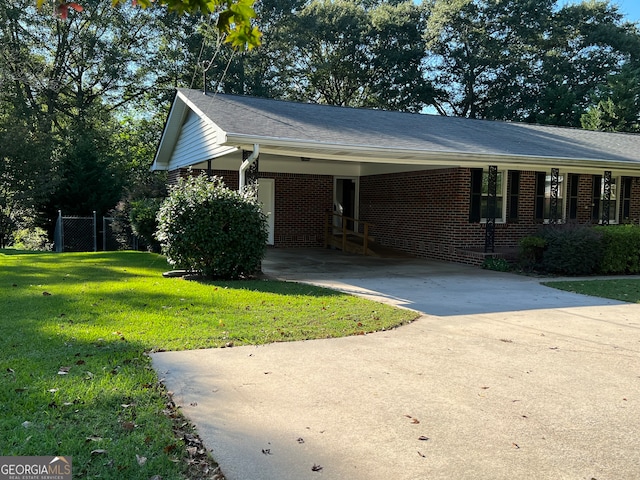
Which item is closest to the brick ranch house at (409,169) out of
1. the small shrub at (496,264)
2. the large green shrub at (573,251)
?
the small shrub at (496,264)

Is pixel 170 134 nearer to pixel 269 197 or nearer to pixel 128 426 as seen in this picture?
pixel 269 197

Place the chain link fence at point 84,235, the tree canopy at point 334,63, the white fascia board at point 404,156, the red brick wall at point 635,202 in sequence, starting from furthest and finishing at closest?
the tree canopy at point 334,63 < the chain link fence at point 84,235 < the red brick wall at point 635,202 < the white fascia board at point 404,156

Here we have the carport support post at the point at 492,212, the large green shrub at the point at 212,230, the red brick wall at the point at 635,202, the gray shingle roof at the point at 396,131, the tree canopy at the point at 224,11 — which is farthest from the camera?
the red brick wall at the point at 635,202

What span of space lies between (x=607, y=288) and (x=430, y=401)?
300 inches

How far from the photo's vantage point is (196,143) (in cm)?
1395

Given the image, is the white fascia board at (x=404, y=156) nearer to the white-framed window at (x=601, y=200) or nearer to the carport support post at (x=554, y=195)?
the carport support post at (x=554, y=195)

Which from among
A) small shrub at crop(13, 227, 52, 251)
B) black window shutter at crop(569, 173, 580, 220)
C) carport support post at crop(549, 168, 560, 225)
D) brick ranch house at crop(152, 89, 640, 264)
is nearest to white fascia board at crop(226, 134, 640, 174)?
brick ranch house at crop(152, 89, 640, 264)

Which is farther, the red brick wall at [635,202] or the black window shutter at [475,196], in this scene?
the red brick wall at [635,202]

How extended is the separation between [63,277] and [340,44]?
86.2 feet

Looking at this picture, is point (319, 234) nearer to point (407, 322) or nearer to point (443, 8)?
point (407, 322)

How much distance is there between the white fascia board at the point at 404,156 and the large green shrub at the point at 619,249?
193 centimetres

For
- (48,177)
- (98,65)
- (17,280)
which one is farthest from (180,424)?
(98,65)

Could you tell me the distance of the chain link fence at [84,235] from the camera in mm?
18594

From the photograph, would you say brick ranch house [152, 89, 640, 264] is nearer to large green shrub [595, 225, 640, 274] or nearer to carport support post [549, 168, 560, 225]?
carport support post [549, 168, 560, 225]
